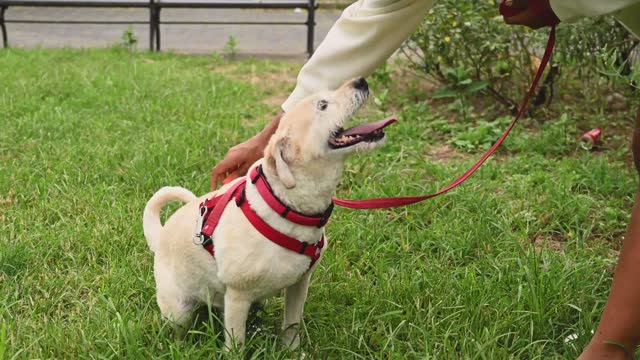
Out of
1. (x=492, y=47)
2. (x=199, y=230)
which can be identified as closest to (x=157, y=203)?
(x=199, y=230)

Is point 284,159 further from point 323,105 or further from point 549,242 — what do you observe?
point 549,242

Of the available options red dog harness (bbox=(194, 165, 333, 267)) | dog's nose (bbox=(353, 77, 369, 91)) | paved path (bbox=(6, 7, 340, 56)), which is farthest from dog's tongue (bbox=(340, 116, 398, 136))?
paved path (bbox=(6, 7, 340, 56))

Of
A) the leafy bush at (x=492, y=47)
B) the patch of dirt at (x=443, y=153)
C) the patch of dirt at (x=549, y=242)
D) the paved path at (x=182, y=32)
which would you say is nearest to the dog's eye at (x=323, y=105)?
the patch of dirt at (x=549, y=242)

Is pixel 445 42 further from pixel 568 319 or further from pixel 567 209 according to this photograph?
pixel 568 319

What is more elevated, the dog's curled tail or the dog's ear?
the dog's ear

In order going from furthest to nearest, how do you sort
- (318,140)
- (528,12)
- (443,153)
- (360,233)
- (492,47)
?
(492,47) → (443,153) → (360,233) → (528,12) → (318,140)

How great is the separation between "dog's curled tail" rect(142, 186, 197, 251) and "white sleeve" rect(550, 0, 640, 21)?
1.43 m

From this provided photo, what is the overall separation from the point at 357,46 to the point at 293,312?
3.36ft

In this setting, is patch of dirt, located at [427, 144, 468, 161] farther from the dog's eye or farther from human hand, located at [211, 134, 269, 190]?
the dog's eye

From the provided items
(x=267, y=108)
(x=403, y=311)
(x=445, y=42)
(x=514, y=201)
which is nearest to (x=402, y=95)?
(x=445, y=42)

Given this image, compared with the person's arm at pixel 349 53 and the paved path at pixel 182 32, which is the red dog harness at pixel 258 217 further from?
the paved path at pixel 182 32

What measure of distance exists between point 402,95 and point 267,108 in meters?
1.19

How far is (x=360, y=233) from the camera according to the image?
10.6ft

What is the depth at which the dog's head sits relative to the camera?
201 cm
